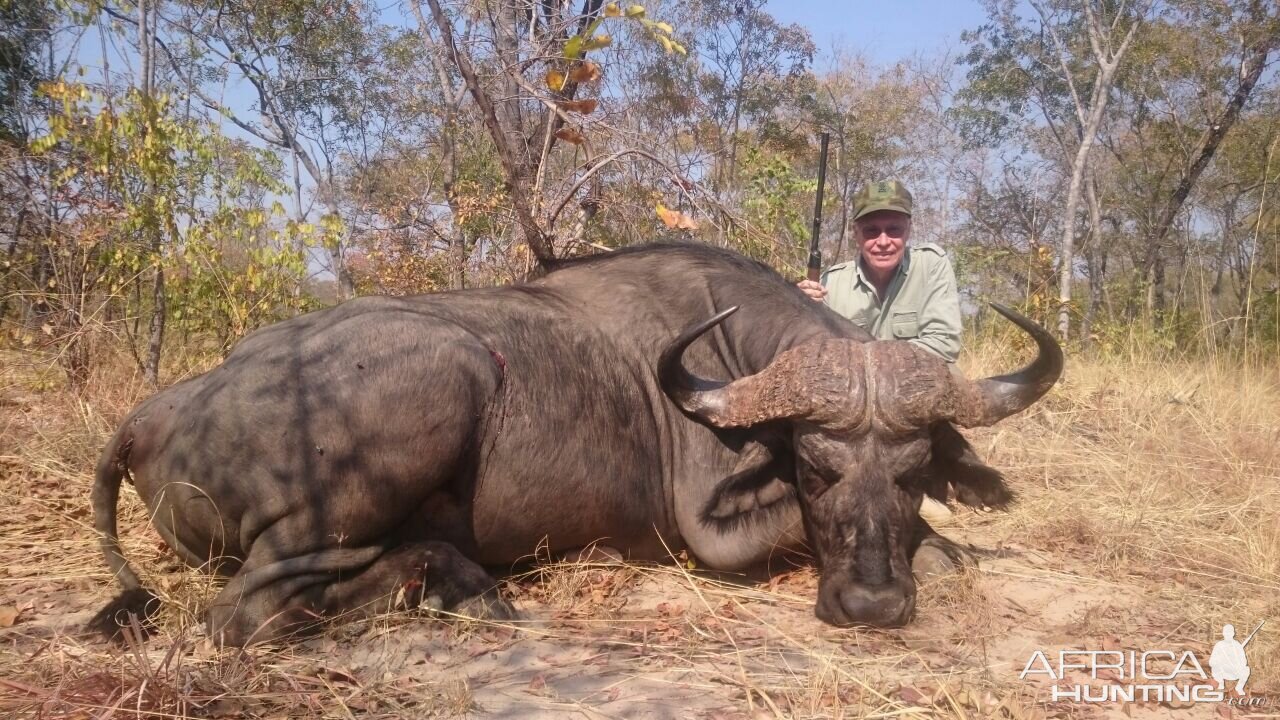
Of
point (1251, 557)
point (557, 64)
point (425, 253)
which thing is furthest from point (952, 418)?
point (425, 253)

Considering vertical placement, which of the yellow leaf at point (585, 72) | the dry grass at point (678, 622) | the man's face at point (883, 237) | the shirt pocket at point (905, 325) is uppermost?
the yellow leaf at point (585, 72)

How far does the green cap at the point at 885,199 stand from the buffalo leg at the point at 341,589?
348 centimetres

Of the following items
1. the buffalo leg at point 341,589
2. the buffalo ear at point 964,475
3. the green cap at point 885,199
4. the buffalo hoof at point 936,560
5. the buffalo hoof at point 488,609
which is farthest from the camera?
the green cap at point 885,199

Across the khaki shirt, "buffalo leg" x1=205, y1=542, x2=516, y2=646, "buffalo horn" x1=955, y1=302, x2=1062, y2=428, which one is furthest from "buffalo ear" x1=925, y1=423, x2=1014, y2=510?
"buffalo leg" x1=205, y1=542, x2=516, y2=646

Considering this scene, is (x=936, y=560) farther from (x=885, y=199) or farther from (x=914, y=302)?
(x=885, y=199)

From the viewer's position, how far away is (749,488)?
4.11 metres

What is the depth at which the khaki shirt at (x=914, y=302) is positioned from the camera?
558 centimetres

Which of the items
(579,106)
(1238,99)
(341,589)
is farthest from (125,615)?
(1238,99)

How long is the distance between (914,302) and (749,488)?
91.9 inches

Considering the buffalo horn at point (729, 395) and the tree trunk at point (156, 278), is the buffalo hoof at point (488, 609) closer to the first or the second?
the buffalo horn at point (729, 395)

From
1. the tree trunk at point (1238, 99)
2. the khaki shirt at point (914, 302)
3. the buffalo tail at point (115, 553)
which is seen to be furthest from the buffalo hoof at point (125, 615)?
the tree trunk at point (1238, 99)

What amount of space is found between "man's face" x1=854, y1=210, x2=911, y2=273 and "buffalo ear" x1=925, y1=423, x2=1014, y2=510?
6.15 ft

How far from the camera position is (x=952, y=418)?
375cm

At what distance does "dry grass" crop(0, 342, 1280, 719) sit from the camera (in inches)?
103
